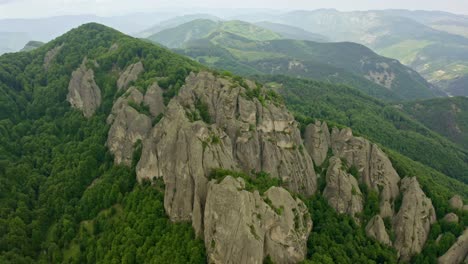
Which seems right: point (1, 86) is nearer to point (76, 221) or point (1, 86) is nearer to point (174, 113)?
point (76, 221)

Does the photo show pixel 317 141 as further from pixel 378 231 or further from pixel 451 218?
pixel 451 218

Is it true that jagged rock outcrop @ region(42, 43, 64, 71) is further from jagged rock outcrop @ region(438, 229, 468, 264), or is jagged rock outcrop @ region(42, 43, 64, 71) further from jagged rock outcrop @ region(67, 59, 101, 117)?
jagged rock outcrop @ region(438, 229, 468, 264)

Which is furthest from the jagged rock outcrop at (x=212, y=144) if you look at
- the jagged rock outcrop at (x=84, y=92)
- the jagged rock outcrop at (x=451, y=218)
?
the jagged rock outcrop at (x=84, y=92)

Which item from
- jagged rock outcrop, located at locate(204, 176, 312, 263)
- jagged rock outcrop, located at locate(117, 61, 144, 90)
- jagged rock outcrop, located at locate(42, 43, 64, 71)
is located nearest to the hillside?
jagged rock outcrop, located at locate(204, 176, 312, 263)

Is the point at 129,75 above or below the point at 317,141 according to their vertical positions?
above

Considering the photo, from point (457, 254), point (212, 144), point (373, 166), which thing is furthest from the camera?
point (373, 166)

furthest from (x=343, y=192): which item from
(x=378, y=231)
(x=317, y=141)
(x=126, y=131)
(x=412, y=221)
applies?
(x=126, y=131)

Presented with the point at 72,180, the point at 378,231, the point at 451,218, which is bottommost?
the point at 378,231
